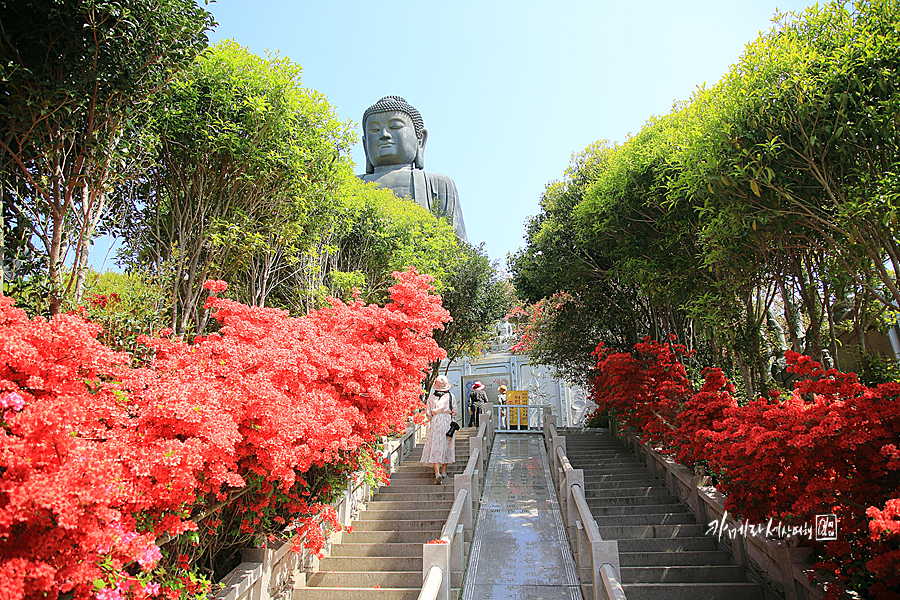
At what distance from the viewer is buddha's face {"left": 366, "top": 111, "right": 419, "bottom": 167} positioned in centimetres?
1955

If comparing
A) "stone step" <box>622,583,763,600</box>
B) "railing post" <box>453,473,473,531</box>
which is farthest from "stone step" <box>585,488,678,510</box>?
"stone step" <box>622,583,763,600</box>

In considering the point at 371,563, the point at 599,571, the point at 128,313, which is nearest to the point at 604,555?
the point at 599,571

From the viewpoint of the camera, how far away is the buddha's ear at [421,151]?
2030 centimetres

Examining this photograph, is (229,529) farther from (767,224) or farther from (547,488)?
(767,224)

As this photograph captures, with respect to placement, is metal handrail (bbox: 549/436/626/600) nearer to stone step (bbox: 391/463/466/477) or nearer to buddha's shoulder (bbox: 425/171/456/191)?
stone step (bbox: 391/463/466/477)

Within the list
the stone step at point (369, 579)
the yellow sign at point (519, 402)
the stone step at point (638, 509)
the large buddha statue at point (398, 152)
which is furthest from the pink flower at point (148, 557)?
the large buddha statue at point (398, 152)

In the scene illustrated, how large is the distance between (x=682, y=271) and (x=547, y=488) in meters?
4.00

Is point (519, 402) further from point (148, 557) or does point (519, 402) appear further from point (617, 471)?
point (148, 557)

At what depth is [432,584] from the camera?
157 inches

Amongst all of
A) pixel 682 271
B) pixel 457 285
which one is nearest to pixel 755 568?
pixel 682 271

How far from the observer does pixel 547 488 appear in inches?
318

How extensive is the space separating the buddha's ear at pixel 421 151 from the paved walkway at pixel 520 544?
14045 mm

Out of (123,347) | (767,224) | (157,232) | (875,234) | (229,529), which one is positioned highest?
(157,232)

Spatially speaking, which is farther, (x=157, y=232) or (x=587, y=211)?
(x=587, y=211)
